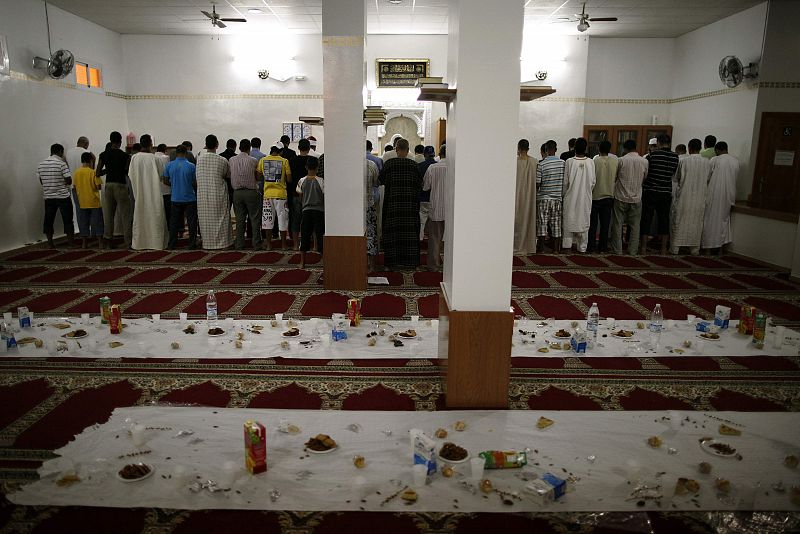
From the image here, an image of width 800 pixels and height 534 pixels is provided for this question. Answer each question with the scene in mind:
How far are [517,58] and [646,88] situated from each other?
378 inches

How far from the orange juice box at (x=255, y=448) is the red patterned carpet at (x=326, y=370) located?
0.26m

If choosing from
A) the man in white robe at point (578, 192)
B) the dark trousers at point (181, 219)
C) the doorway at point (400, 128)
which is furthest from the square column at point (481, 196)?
the doorway at point (400, 128)

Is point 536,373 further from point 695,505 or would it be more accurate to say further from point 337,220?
point 337,220

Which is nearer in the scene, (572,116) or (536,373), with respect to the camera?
(536,373)

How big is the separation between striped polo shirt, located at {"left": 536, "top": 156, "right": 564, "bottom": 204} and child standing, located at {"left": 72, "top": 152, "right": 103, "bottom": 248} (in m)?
6.04

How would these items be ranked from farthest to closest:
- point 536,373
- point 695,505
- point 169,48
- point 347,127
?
1. point 169,48
2. point 347,127
3. point 536,373
4. point 695,505

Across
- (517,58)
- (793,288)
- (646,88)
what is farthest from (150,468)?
(646,88)

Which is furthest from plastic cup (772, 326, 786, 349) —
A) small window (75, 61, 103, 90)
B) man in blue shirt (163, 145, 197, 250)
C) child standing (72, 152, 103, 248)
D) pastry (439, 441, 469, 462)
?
small window (75, 61, 103, 90)

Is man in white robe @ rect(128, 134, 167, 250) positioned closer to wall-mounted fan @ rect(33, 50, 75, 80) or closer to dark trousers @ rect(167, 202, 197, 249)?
dark trousers @ rect(167, 202, 197, 249)

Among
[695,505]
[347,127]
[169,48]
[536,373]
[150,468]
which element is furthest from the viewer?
[169,48]

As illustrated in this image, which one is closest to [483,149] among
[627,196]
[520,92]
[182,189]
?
[520,92]

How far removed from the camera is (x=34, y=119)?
8.11 metres

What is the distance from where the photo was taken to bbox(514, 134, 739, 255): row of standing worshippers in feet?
24.3

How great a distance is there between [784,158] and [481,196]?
7510mm
